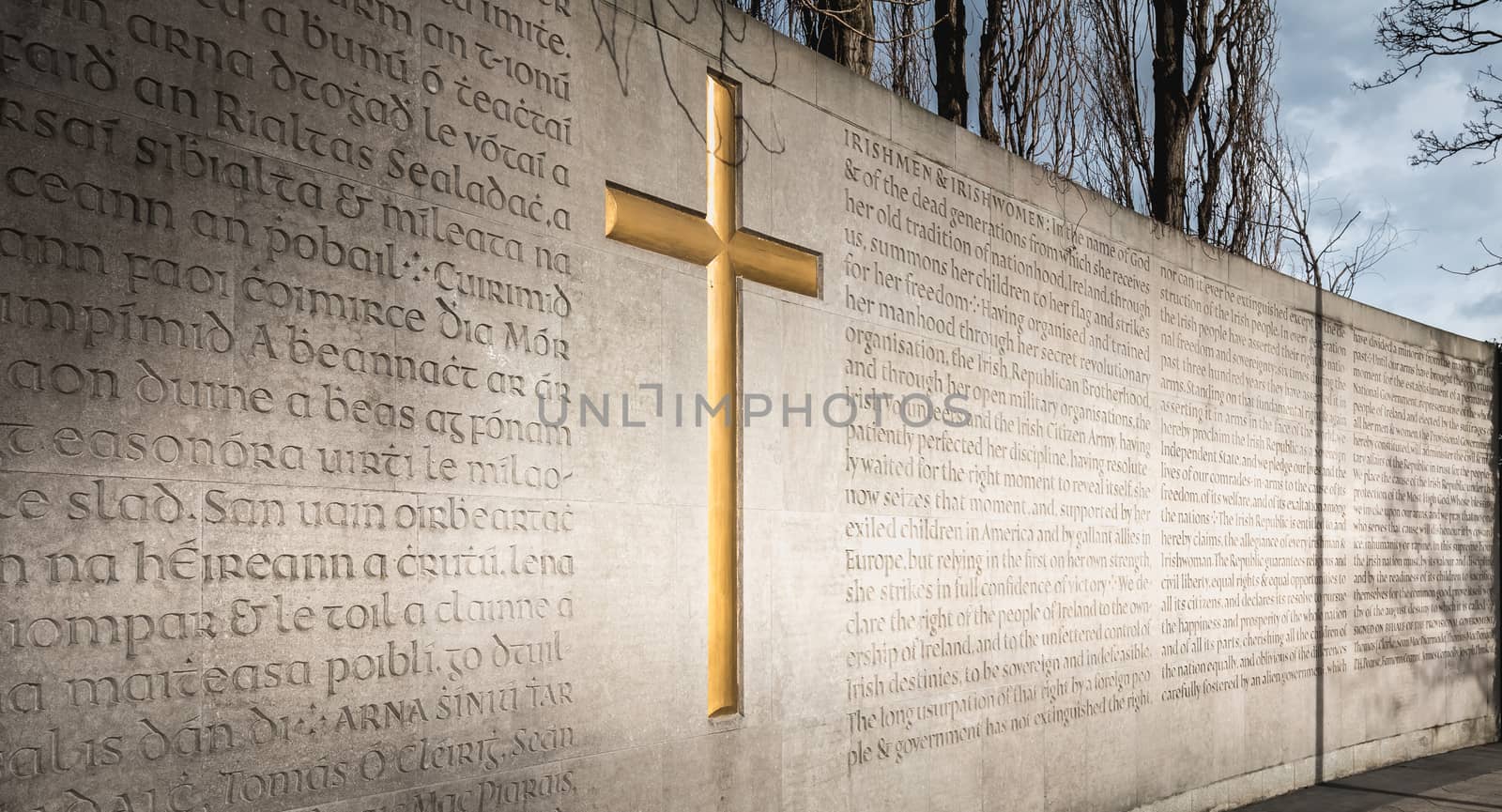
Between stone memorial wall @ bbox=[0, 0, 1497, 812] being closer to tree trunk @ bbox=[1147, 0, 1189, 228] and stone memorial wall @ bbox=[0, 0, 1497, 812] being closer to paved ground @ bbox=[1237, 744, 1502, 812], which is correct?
paved ground @ bbox=[1237, 744, 1502, 812]

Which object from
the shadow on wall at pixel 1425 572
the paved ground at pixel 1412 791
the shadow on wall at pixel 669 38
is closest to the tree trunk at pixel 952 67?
the shadow on wall at pixel 1425 572

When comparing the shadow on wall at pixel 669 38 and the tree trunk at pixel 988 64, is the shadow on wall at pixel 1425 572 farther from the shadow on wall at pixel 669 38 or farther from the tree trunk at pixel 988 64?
the shadow on wall at pixel 669 38

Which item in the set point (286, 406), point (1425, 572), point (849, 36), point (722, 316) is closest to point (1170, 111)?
point (1425, 572)

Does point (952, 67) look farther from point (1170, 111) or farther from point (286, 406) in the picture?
point (286, 406)

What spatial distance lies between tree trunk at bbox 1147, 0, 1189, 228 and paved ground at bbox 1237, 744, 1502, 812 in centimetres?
472

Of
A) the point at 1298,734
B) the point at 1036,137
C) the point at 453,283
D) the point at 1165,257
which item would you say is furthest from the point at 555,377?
the point at 1036,137

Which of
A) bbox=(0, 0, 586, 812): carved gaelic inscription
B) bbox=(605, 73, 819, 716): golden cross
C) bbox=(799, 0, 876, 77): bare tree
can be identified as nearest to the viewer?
bbox=(0, 0, 586, 812): carved gaelic inscription

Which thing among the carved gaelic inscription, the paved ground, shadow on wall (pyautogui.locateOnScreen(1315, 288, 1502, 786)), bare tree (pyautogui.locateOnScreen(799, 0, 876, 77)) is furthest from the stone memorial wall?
shadow on wall (pyautogui.locateOnScreen(1315, 288, 1502, 786))

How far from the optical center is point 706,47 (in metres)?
5.30

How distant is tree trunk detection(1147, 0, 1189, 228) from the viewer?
11.3m

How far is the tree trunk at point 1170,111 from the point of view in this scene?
1128 centimetres

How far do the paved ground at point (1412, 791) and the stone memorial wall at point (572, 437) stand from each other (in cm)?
63

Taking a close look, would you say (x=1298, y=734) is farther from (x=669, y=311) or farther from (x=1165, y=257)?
(x=669, y=311)

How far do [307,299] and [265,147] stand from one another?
0.43 m
